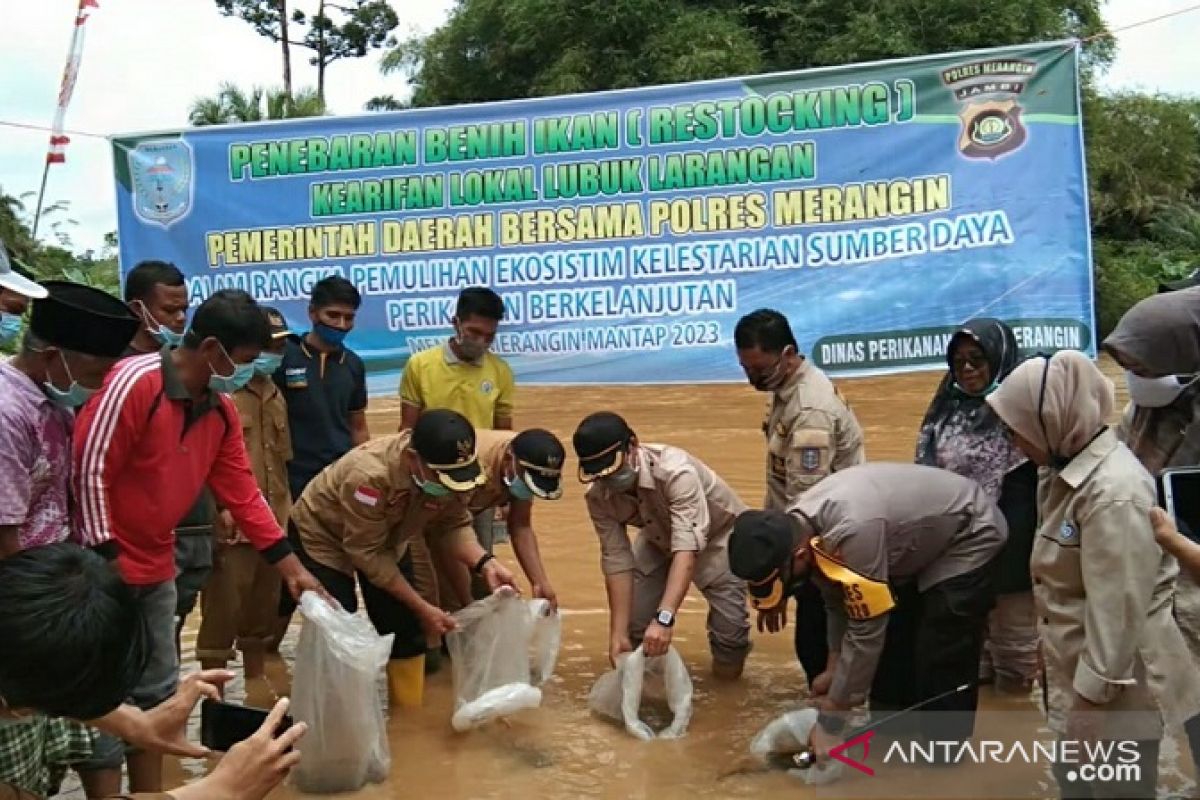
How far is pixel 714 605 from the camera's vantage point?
15.0ft

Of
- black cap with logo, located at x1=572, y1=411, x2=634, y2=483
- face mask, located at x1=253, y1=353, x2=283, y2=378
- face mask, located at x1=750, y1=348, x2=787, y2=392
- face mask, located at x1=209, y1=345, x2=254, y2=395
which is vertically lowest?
black cap with logo, located at x1=572, y1=411, x2=634, y2=483

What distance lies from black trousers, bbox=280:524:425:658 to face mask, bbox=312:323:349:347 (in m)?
0.85

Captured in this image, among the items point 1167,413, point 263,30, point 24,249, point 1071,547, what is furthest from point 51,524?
point 263,30

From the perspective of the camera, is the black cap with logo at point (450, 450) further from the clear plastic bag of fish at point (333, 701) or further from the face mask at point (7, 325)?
the face mask at point (7, 325)

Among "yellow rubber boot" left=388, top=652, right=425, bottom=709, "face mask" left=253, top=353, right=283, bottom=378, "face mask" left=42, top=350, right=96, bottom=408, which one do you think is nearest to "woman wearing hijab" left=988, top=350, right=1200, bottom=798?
"face mask" left=42, top=350, right=96, bottom=408

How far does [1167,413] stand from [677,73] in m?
12.3

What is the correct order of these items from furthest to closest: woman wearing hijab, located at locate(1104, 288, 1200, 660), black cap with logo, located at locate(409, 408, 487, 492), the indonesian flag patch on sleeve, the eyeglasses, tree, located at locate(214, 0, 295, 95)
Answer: tree, located at locate(214, 0, 295, 95) → the eyeglasses → the indonesian flag patch on sleeve → black cap with logo, located at locate(409, 408, 487, 492) → woman wearing hijab, located at locate(1104, 288, 1200, 660)

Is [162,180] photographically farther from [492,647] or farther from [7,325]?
[492,647]

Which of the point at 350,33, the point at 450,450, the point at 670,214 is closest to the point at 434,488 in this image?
the point at 450,450

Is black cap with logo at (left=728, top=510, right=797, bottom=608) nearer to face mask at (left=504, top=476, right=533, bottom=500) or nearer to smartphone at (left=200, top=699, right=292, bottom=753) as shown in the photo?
face mask at (left=504, top=476, right=533, bottom=500)

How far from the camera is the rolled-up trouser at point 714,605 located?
4.53 m

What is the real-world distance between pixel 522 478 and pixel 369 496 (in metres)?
0.53

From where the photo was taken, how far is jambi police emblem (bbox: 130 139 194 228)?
812cm

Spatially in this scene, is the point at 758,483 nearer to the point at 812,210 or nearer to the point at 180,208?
→ the point at 812,210
